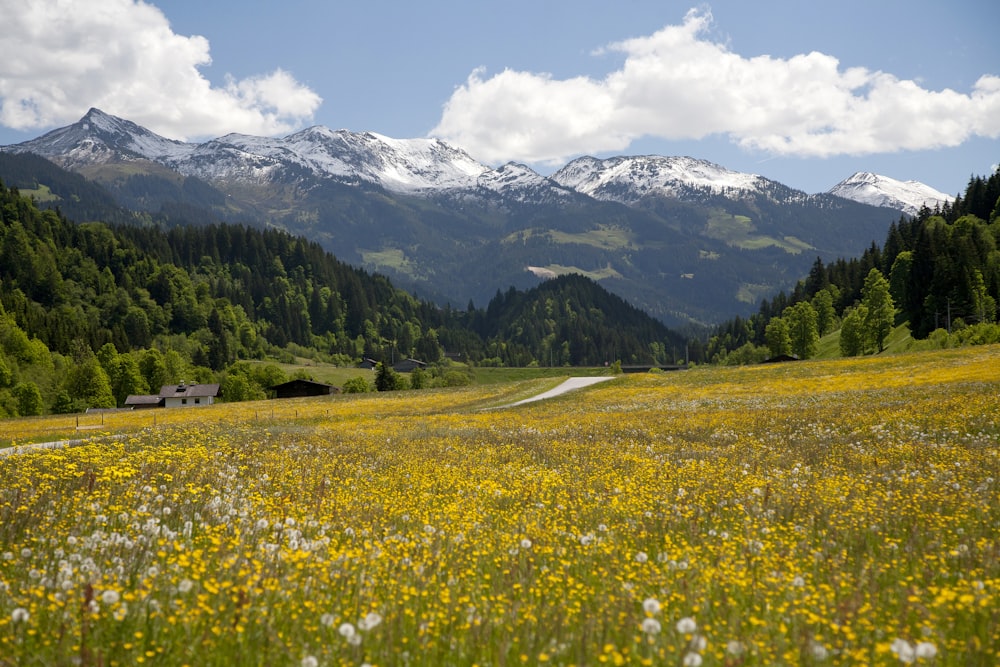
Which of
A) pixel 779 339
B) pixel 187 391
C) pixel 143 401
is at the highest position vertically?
pixel 187 391

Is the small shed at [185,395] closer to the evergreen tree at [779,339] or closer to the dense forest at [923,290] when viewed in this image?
the evergreen tree at [779,339]

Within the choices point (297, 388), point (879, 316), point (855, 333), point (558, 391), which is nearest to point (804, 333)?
point (855, 333)

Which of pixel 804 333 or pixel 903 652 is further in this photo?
pixel 804 333

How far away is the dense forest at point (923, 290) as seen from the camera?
8262 cm

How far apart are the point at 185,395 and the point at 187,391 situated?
1.27 metres

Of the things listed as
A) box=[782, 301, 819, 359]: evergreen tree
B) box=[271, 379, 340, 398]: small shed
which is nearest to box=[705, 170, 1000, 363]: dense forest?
box=[782, 301, 819, 359]: evergreen tree

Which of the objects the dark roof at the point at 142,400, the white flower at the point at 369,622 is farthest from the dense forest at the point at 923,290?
the dark roof at the point at 142,400

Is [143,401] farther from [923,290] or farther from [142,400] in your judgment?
[923,290]

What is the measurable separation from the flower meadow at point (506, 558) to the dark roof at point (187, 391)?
113582mm

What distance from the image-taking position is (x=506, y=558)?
26.2 ft

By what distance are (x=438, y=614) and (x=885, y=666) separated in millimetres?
3958

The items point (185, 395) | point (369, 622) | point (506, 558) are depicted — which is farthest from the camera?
point (185, 395)

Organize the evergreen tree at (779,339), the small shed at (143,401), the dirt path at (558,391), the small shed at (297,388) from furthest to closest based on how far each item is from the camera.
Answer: the small shed at (297,388) < the evergreen tree at (779,339) < the small shed at (143,401) < the dirt path at (558,391)

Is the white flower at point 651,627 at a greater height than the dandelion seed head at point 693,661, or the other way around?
the white flower at point 651,627
